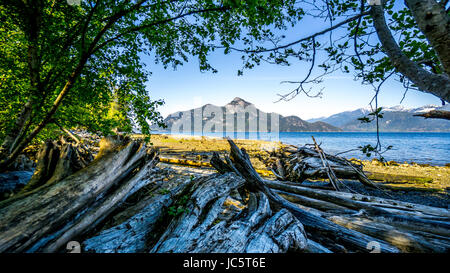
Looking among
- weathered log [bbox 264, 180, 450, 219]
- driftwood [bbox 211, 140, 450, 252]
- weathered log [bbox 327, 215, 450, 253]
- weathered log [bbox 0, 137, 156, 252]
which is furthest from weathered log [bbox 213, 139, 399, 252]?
weathered log [bbox 0, 137, 156, 252]

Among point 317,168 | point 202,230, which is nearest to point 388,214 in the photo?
point 317,168

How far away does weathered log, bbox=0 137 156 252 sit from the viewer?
1.85 m

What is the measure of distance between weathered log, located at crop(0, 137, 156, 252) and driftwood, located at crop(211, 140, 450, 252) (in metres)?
2.13

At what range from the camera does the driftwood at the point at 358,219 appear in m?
2.38

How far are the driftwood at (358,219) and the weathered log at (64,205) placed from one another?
7.00ft

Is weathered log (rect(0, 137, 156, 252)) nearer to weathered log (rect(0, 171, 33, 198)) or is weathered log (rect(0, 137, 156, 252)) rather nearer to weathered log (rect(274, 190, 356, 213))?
weathered log (rect(0, 171, 33, 198))

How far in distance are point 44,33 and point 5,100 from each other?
2397 mm

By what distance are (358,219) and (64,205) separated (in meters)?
5.21

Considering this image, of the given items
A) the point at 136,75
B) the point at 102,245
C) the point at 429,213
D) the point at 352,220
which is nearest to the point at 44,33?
the point at 136,75

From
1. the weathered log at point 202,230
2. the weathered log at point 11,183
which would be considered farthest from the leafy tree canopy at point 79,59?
the weathered log at point 202,230

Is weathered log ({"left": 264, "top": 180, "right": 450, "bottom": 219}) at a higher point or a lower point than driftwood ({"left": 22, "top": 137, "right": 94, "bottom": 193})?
lower

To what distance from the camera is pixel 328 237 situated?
258 cm

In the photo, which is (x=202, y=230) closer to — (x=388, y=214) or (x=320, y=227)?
(x=320, y=227)

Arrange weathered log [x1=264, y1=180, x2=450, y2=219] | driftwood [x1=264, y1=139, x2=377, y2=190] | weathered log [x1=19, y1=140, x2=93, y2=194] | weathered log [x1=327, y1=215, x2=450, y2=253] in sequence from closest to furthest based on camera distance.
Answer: weathered log [x1=327, y1=215, x2=450, y2=253] < weathered log [x1=19, y1=140, x2=93, y2=194] < weathered log [x1=264, y1=180, x2=450, y2=219] < driftwood [x1=264, y1=139, x2=377, y2=190]
